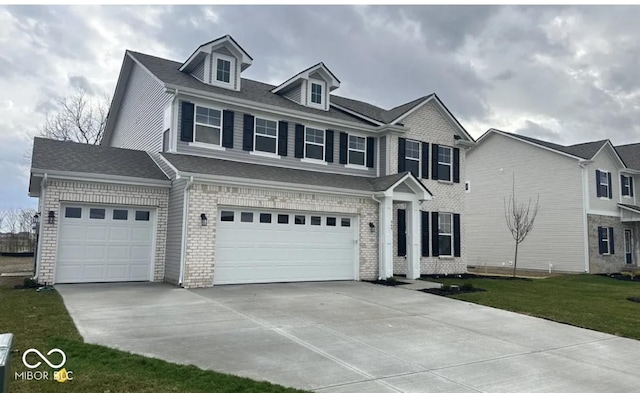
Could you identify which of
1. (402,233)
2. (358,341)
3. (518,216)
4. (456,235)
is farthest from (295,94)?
(518,216)

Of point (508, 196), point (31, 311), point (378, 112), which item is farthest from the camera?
point (508, 196)

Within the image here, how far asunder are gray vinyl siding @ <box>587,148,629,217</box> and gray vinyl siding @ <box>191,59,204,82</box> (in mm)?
20700

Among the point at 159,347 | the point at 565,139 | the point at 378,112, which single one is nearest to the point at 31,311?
the point at 159,347

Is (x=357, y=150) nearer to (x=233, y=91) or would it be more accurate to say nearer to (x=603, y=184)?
(x=233, y=91)

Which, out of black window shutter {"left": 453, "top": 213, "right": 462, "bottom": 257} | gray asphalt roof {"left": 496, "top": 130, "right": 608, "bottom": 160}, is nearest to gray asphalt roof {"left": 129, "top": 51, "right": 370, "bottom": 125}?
black window shutter {"left": 453, "top": 213, "right": 462, "bottom": 257}

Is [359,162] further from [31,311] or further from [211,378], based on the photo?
[211,378]

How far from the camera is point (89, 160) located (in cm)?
1356

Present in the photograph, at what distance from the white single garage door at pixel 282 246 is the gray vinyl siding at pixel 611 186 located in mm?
15947

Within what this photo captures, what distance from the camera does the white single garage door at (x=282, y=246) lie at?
13273mm

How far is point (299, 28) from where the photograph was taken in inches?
609

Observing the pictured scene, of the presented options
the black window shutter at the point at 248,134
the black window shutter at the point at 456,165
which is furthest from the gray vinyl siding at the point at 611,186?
the black window shutter at the point at 248,134

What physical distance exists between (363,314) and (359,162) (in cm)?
929

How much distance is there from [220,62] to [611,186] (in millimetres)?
23084

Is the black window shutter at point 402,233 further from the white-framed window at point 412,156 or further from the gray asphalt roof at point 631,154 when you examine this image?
the gray asphalt roof at point 631,154
